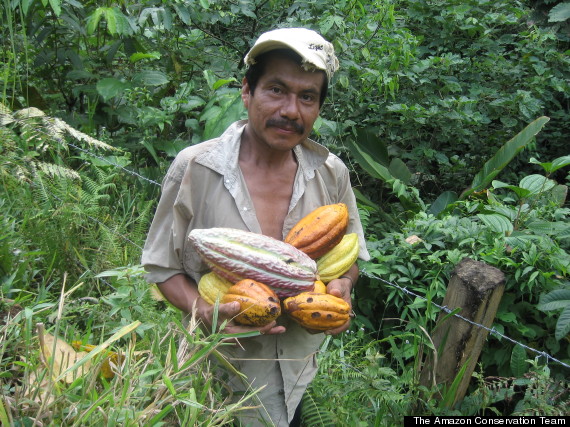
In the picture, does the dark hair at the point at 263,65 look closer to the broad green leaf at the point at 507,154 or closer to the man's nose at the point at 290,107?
the man's nose at the point at 290,107

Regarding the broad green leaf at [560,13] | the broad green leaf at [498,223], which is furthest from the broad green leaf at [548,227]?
the broad green leaf at [560,13]

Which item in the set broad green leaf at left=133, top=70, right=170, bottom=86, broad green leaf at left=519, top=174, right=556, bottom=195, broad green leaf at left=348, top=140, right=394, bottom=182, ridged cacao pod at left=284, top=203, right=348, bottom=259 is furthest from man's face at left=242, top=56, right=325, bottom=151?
broad green leaf at left=133, top=70, right=170, bottom=86

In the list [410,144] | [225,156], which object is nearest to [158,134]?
[410,144]

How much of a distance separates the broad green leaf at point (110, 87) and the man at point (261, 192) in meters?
2.21

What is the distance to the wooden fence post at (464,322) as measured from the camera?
254cm

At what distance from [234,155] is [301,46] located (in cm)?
42

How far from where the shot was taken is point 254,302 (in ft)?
5.42

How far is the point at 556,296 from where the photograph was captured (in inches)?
112

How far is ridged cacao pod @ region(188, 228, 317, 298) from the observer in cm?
173

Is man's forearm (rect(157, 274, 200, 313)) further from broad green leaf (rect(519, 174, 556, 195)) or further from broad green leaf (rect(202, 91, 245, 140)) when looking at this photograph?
broad green leaf (rect(519, 174, 556, 195))

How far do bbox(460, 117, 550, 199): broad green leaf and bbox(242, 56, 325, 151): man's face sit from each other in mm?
2557

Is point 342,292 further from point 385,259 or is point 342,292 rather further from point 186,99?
point 186,99

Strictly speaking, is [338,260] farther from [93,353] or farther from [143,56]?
[143,56]

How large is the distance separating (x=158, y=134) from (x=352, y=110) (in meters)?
1.47
